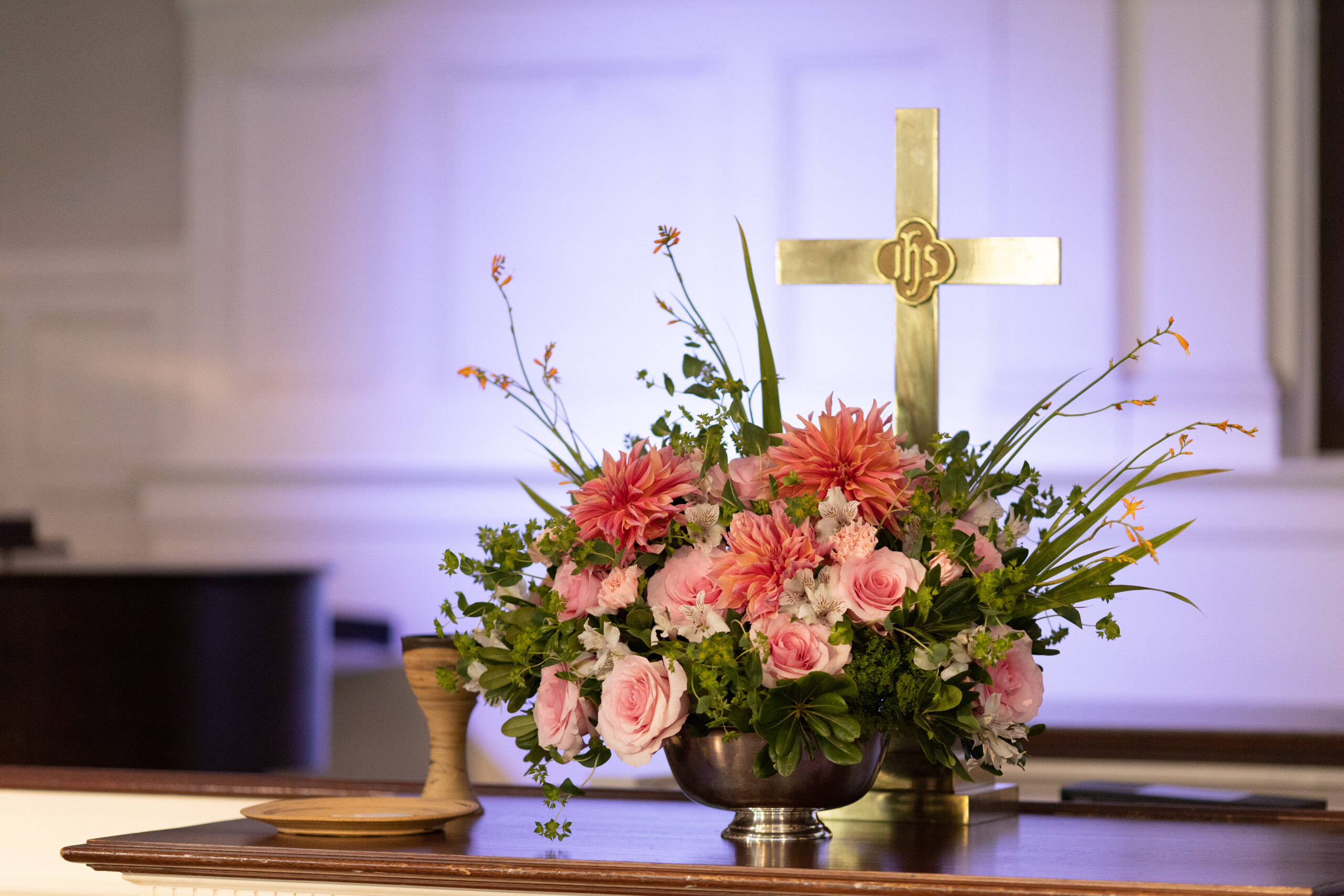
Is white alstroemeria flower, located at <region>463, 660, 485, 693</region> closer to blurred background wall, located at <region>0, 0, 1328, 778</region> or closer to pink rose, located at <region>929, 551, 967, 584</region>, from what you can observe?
pink rose, located at <region>929, 551, 967, 584</region>

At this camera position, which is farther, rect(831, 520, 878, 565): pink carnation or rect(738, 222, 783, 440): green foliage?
rect(738, 222, 783, 440): green foliage

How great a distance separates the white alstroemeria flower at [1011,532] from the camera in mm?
1416

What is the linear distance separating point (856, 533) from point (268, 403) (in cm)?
457

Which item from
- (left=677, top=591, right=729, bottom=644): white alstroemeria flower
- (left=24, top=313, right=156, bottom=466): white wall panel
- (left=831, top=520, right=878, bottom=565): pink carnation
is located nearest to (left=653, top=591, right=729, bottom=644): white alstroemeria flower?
(left=677, top=591, right=729, bottom=644): white alstroemeria flower

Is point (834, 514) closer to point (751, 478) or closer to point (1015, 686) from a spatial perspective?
point (751, 478)

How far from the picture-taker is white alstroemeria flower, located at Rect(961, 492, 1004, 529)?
1.43 metres

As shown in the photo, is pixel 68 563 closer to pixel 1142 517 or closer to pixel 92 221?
pixel 92 221

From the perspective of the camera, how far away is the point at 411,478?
17.7 feet

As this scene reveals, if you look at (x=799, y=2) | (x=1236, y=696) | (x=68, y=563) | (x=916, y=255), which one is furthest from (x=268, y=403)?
(x=916, y=255)

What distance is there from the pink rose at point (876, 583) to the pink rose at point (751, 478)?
0.13 m

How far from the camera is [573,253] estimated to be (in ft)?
18.1

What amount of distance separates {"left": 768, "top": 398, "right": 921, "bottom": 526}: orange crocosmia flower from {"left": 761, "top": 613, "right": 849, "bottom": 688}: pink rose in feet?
0.41

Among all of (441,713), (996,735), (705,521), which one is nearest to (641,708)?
(705,521)

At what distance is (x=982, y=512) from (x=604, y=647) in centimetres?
35
